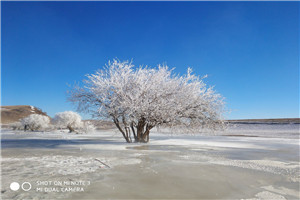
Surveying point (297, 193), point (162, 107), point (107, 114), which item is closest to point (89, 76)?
point (107, 114)

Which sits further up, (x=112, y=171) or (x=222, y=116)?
(x=222, y=116)

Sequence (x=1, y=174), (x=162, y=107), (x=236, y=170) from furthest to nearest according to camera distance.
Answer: (x=162, y=107), (x=236, y=170), (x=1, y=174)

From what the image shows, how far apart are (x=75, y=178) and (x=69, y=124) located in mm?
45879

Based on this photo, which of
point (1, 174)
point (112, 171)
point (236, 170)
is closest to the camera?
point (1, 174)

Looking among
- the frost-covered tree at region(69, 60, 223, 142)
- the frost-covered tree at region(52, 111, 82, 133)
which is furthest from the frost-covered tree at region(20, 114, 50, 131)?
the frost-covered tree at region(69, 60, 223, 142)

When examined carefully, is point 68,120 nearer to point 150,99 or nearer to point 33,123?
point 33,123

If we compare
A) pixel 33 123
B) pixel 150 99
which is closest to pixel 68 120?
pixel 33 123

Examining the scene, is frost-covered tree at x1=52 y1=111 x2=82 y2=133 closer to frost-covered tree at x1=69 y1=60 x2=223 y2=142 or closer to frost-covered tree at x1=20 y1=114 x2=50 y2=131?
frost-covered tree at x1=20 y1=114 x2=50 y2=131

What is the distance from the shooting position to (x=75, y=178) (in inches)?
198

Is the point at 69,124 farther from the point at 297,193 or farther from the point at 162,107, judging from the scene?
the point at 297,193

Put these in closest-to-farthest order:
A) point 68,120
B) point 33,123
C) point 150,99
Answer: point 150,99 → point 68,120 → point 33,123

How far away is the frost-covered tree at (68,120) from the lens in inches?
1843

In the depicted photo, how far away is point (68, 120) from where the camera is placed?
46.9 meters

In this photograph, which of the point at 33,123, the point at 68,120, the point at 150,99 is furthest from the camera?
the point at 33,123
